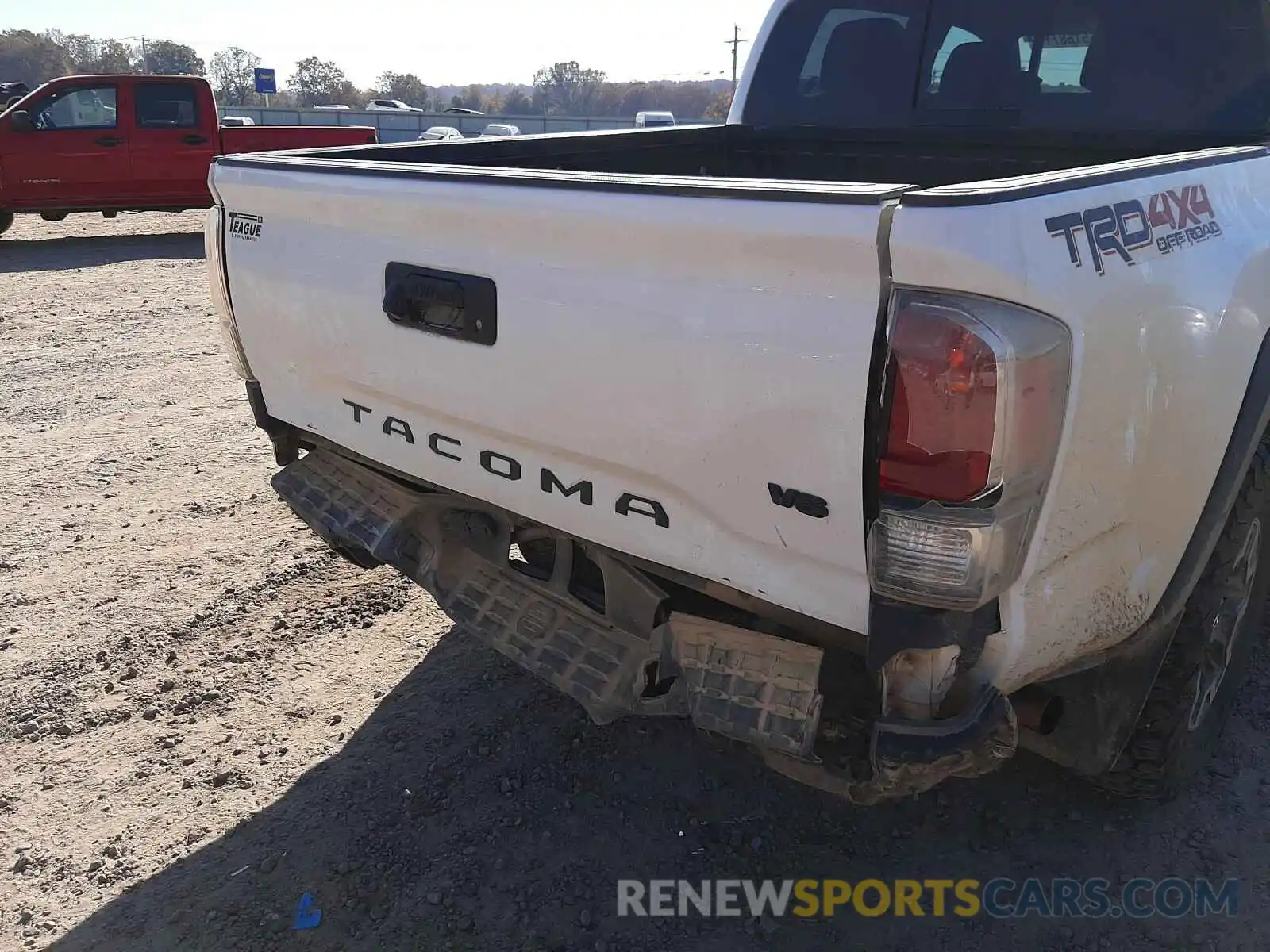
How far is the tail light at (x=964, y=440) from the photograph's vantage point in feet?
5.24

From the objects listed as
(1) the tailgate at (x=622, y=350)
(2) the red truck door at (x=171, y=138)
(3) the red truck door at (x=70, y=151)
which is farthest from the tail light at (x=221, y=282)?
(3) the red truck door at (x=70, y=151)

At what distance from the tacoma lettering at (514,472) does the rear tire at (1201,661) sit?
4.05 ft

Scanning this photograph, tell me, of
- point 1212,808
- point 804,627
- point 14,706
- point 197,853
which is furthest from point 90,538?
point 1212,808

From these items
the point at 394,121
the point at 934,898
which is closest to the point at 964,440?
the point at 934,898

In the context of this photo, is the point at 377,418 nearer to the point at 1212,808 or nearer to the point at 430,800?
the point at 430,800

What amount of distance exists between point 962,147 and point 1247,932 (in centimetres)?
264

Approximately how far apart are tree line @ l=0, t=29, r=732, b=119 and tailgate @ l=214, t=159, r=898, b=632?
2872 inches

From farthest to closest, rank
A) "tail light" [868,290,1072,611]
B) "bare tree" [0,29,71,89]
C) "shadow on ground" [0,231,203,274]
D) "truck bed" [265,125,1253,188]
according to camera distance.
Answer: "bare tree" [0,29,71,89], "shadow on ground" [0,231,203,274], "truck bed" [265,125,1253,188], "tail light" [868,290,1072,611]

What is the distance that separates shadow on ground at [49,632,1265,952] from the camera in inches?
94.3

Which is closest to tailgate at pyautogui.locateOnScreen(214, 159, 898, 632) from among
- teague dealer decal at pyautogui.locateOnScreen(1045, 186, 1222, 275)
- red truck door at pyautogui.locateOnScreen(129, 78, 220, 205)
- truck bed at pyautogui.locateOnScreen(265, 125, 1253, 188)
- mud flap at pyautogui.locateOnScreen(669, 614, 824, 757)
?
mud flap at pyautogui.locateOnScreen(669, 614, 824, 757)

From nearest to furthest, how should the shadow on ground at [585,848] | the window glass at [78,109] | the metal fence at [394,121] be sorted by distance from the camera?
the shadow on ground at [585,848]
the window glass at [78,109]
the metal fence at [394,121]

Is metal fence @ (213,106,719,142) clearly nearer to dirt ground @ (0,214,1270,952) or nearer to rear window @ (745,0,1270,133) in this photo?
rear window @ (745,0,1270,133)

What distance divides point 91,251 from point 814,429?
12575 mm

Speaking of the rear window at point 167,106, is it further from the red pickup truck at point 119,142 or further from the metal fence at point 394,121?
the metal fence at point 394,121
